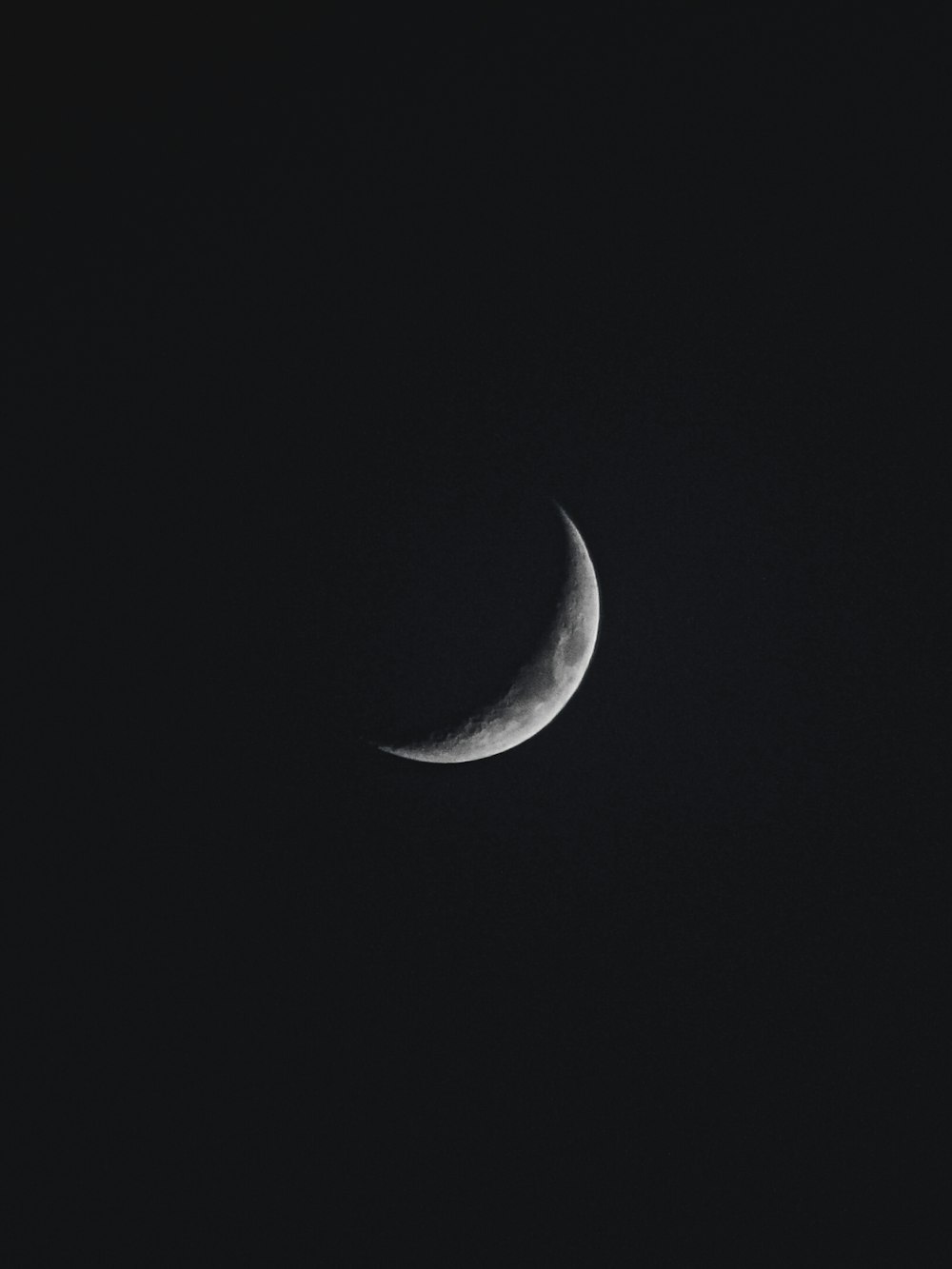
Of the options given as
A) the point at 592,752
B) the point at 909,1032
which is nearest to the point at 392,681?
the point at 592,752

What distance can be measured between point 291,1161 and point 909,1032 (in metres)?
3.98

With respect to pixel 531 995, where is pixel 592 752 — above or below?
above

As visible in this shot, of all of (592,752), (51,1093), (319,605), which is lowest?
(51,1093)

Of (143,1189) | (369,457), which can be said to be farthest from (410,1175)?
(369,457)

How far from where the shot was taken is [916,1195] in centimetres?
350

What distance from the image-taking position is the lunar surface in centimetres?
290

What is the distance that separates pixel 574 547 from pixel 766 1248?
14.4ft

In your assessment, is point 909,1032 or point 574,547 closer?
point 574,547

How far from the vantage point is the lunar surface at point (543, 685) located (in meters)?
2.90

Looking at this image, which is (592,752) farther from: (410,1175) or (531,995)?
(410,1175)

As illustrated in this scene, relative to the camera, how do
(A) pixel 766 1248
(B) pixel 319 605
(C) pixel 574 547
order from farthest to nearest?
(A) pixel 766 1248 → (C) pixel 574 547 → (B) pixel 319 605

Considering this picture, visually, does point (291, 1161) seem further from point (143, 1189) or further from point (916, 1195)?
point (916, 1195)

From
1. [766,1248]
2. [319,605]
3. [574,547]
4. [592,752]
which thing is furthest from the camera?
[592,752]

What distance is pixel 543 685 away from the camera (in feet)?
9.73
